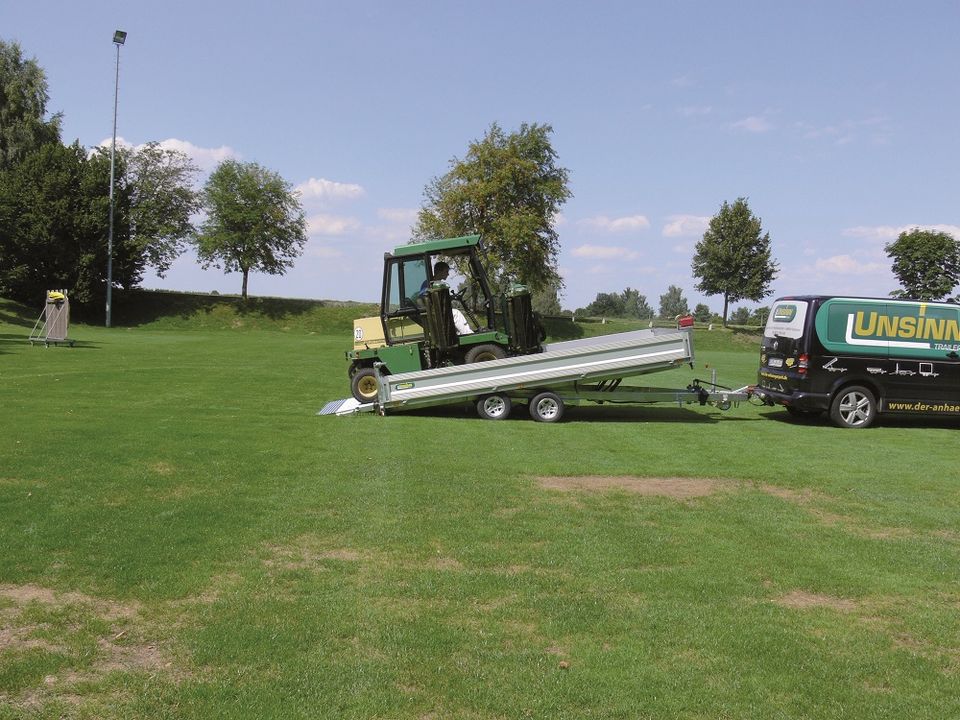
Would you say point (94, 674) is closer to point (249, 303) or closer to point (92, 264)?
point (92, 264)

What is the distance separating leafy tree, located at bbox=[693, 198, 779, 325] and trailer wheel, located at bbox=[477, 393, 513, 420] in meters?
51.4

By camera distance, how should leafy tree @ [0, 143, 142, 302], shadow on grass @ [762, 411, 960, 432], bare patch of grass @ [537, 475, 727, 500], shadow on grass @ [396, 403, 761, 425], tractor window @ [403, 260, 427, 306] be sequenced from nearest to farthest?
bare patch of grass @ [537, 475, 727, 500] → shadow on grass @ [396, 403, 761, 425] → shadow on grass @ [762, 411, 960, 432] → tractor window @ [403, 260, 427, 306] → leafy tree @ [0, 143, 142, 302]

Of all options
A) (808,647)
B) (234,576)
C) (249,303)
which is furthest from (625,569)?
(249,303)

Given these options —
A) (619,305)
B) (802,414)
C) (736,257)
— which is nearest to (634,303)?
(619,305)

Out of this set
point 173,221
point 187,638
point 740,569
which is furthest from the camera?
point 173,221

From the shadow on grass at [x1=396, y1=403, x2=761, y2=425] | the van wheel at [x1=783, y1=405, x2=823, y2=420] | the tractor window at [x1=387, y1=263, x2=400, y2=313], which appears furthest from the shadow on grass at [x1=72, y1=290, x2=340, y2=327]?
the van wheel at [x1=783, y1=405, x2=823, y2=420]

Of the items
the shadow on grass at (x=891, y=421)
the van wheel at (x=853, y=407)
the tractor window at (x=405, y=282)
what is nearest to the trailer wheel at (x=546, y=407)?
the tractor window at (x=405, y=282)

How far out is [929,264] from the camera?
193 ft

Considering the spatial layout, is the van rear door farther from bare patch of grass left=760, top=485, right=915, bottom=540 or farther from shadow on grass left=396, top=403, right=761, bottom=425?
bare patch of grass left=760, top=485, right=915, bottom=540

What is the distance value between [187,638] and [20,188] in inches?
2035

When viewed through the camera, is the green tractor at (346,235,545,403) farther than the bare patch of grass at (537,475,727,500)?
Yes

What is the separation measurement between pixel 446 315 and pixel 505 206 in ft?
147

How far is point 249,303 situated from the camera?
5650cm

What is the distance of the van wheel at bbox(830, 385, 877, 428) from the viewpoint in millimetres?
13430
